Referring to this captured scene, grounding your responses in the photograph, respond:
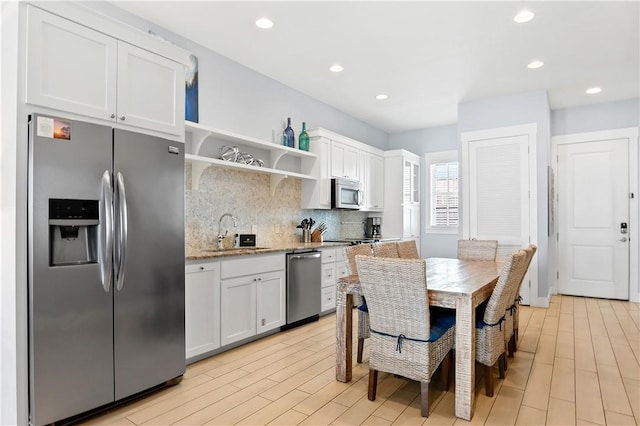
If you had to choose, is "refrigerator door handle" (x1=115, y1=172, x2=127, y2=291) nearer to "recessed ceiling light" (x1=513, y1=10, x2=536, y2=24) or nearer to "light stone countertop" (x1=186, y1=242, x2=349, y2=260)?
Answer: "light stone countertop" (x1=186, y1=242, x2=349, y2=260)

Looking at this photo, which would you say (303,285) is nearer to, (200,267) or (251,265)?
(251,265)

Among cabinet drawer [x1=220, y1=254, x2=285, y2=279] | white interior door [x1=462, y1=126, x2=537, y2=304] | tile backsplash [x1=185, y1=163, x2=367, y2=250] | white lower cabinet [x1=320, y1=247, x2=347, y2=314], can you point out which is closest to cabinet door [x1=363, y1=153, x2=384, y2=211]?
tile backsplash [x1=185, y1=163, x2=367, y2=250]

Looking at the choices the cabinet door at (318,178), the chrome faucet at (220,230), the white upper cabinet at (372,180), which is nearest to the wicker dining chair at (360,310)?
the chrome faucet at (220,230)

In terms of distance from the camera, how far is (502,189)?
518 centimetres

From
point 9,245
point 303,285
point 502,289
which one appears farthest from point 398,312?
point 9,245

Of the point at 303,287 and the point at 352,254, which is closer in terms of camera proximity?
the point at 352,254

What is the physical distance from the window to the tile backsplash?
2.36 meters

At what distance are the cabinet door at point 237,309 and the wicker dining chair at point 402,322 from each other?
140 cm

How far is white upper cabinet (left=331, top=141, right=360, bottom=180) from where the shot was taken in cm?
515

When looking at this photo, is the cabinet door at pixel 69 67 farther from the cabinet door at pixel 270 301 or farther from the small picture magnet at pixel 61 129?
the cabinet door at pixel 270 301

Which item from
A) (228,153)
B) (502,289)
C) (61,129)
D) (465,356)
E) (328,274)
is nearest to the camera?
(61,129)

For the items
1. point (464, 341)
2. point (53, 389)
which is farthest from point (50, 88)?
point (464, 341)

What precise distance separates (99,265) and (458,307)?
2.07m

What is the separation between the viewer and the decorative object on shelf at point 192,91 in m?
3.48
